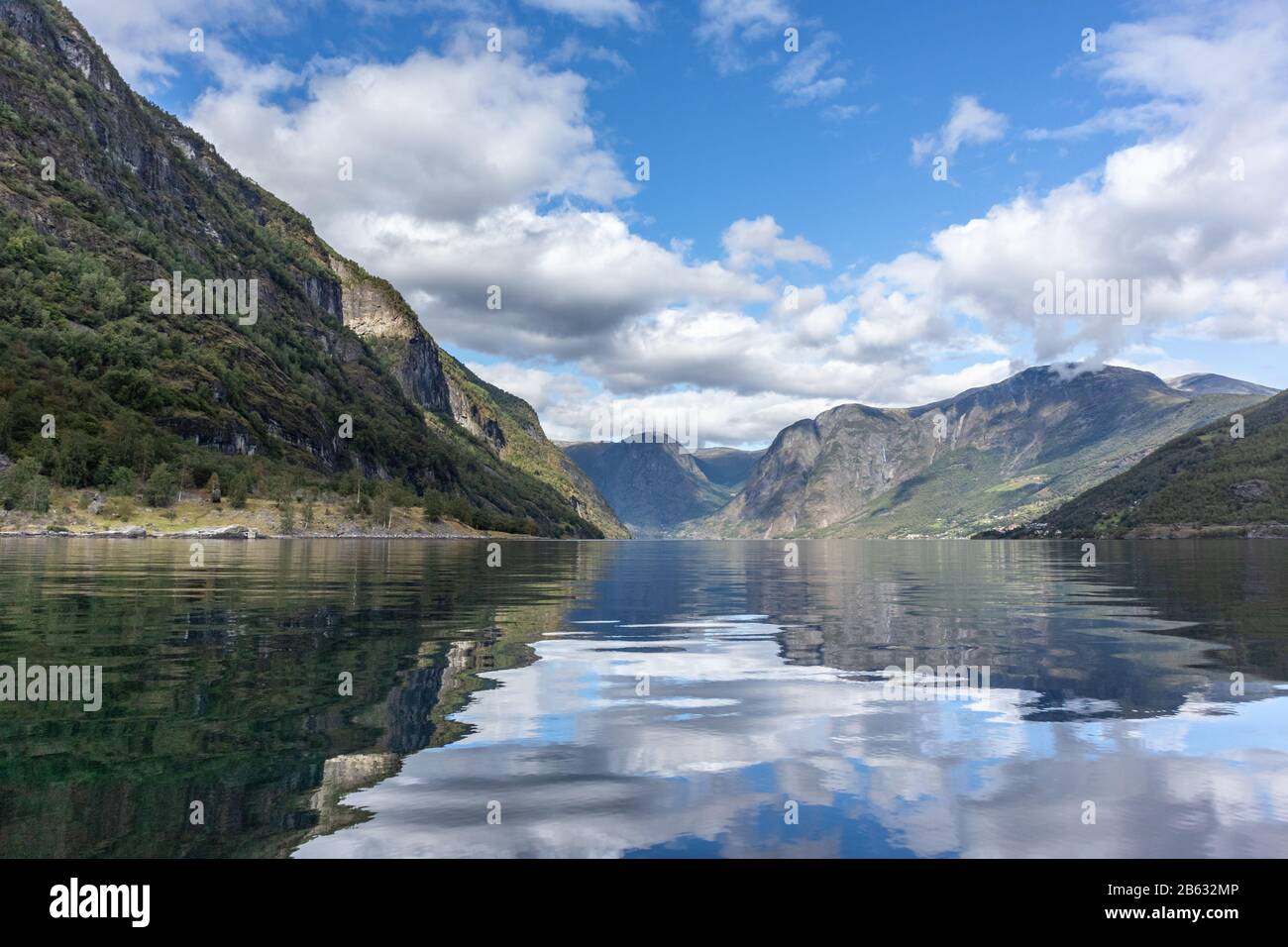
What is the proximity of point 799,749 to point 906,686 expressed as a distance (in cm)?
758

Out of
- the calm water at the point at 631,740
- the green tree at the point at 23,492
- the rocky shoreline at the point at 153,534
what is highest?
the green tree at the point at 23,492

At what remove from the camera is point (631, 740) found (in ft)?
50.9

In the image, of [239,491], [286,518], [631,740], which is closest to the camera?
[631,740]

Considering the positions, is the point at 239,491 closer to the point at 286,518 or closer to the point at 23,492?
the point at 286,518

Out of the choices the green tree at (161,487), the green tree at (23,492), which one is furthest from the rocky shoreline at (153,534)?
the green tree at (161,487)

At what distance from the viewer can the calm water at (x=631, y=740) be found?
10.3 m

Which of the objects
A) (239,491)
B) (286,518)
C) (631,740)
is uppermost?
(239,491)

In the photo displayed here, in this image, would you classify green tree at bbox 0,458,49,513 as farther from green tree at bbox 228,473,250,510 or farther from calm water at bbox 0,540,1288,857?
calm water at bbox 0,540,1288,857

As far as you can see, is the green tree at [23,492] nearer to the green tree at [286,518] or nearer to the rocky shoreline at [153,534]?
the rocky shoreline at [153,534]

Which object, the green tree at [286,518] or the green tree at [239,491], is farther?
the green tree at [239,491]

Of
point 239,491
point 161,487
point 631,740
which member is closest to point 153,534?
point 161,487
